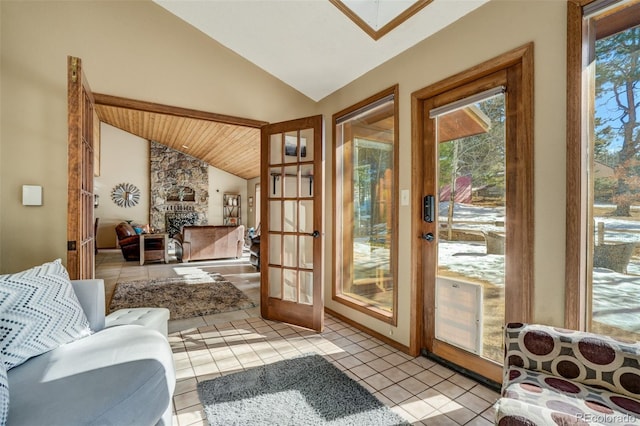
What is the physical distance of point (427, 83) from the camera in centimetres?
224

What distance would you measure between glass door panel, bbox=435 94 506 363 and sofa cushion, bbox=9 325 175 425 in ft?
6.02

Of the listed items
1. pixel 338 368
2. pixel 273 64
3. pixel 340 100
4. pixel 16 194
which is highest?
pixel 273 64

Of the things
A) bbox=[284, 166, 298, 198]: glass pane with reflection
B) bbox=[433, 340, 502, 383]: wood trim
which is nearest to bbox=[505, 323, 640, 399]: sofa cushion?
bbox=[433, 340, 502, 383]: wood trim

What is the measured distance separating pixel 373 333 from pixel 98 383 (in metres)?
2.10

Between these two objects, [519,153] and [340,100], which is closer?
[519,153]

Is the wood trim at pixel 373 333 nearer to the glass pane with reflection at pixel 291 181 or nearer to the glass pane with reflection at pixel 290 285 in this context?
the glass pane with reflection at pixel 290 285

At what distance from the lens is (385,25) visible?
2.25m

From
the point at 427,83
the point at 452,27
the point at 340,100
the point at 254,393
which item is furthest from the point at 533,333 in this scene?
the point at 340,100

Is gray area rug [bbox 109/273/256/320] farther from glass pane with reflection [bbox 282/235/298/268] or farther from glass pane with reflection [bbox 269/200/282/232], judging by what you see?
glass pane with reflection [bbox 269/200/282/232]

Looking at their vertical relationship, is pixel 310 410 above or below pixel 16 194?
below

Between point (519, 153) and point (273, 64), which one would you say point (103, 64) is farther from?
point (519, 153)

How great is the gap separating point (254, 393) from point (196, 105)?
8.32 feet

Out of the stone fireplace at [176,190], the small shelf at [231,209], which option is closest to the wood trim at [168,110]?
the stone fireplace at [176,190]

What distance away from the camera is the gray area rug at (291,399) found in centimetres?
158
